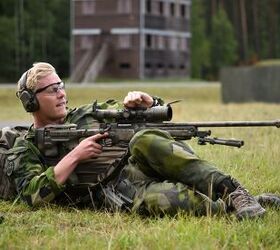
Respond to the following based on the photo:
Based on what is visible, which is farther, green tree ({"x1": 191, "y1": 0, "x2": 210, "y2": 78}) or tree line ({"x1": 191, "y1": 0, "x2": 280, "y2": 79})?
tree line ({"x1": 191, "y1": 0, "x2": 280, "y2": 79})

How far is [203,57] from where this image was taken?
64.4 meters

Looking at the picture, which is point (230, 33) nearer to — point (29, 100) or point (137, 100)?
point (29, 100)

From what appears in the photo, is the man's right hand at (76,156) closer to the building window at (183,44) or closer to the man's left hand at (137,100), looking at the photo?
the man's left hand at (137,100)

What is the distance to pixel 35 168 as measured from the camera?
532cm

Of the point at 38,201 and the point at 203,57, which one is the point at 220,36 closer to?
the point at 203,57

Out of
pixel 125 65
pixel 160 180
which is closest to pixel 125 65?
pixel 125 65

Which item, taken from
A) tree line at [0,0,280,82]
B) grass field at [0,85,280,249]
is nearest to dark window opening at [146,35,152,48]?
tree line at [0,0,280,82]

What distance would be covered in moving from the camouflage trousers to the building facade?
36.3m

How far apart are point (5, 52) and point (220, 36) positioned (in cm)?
2369

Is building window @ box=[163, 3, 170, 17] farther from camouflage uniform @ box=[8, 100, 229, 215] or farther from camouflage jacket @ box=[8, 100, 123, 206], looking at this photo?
camouflage uniform @ box=[8, 100, 229, 215]

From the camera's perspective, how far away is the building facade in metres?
42.5

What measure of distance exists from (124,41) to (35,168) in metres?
37.7

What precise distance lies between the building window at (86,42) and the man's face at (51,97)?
38219mm

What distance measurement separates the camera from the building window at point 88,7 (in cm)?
4309
